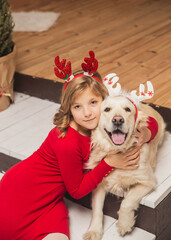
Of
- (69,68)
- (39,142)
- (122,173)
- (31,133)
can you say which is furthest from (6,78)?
(122,173)

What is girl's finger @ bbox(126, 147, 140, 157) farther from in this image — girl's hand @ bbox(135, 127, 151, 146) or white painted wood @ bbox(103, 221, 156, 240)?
white painted wood @ bbox(103, 221, 156, 240)

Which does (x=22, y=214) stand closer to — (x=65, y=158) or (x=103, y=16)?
(x=65, y=158)

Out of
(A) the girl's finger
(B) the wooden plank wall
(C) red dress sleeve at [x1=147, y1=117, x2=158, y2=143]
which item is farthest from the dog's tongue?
(B) the wooden plank wall

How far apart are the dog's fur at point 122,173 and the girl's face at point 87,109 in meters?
0.04

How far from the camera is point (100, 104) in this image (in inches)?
63.6

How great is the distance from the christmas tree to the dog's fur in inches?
50.5

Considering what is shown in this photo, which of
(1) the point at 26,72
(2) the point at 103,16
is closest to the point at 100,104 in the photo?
(1) the point at 26,72

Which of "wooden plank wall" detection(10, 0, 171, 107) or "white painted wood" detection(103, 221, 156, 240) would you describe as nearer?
"white painted wood" detection(103, 221, 156, 240)

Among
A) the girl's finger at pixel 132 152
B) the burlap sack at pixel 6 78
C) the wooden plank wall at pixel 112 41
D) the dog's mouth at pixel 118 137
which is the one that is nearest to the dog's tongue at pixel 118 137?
the dog's mouth at pixel 118 137

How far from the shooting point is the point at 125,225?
1.64 meters

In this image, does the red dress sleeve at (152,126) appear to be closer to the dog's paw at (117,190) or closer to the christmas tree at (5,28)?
the dog's paw at (117,190)

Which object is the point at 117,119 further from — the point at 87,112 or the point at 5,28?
the point at 5,28

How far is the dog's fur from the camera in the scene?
152 cm

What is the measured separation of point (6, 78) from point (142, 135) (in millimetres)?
1349
